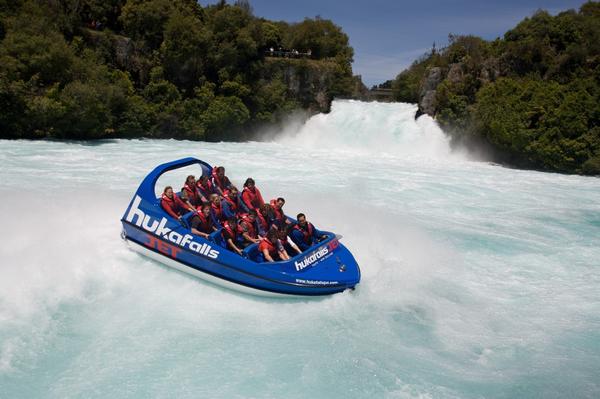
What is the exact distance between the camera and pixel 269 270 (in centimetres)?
785

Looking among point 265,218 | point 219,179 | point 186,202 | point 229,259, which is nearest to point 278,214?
point 265,218

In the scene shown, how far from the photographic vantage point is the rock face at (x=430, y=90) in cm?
3183

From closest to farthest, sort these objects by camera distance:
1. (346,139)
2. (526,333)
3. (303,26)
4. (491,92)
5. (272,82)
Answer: (526,333)
(491,92)
(346,139)
(272,82)
(303,26)

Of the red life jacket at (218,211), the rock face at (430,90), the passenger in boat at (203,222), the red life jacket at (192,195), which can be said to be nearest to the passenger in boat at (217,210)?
the red life jacket at (218,211)

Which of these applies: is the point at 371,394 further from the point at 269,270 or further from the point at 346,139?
the point at 346,139

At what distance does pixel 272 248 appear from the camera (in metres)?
8.30

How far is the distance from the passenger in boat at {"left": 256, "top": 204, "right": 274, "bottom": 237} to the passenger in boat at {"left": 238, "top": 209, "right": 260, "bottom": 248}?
115 mm

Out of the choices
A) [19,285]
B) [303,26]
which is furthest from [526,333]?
[303,26]

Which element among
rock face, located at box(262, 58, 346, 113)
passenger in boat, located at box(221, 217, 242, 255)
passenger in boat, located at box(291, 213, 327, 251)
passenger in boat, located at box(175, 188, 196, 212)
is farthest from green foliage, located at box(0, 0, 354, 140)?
passenger in boat, located at box(291, 213, 327, 251)

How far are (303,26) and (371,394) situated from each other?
43.5m

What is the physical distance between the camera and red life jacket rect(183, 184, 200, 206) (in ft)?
33.0

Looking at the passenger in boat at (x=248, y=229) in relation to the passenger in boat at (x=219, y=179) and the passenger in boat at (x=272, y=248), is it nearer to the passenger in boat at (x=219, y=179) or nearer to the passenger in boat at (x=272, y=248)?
the passenger in boat at (x=272, y=248)

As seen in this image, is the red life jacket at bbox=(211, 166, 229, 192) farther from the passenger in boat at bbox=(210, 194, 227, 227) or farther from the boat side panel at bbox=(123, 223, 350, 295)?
the boat side panel at bbox=(123, 223, 350, 295)

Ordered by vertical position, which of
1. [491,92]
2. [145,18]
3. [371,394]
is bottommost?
[371,394]
